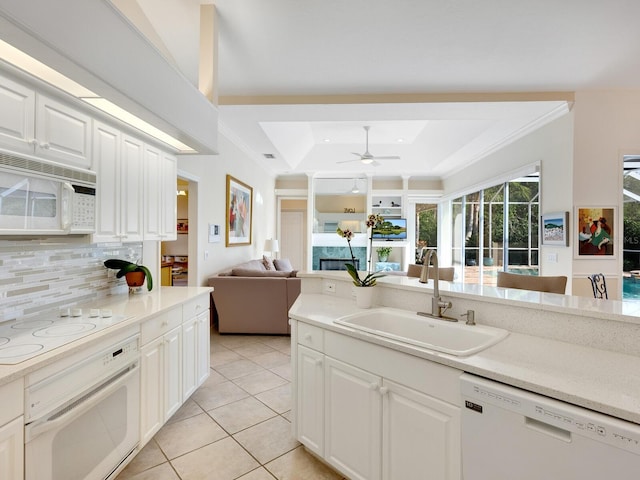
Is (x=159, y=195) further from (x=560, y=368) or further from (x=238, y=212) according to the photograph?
(x=560, y=368)

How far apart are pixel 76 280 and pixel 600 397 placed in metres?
2.77

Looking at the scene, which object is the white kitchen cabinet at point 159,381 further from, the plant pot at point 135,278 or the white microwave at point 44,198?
the white microwave at point 44,198

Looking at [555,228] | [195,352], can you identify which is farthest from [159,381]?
[555,228]

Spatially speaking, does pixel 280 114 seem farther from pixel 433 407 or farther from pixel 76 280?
pixel 433 407

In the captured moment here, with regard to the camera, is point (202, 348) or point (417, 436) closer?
point (417, 436)

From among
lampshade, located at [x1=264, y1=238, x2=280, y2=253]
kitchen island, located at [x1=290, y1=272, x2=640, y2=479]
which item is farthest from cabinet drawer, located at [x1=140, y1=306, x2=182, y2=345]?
lampshade, located at [x1=264, y1=238, x2=280, y2=253]

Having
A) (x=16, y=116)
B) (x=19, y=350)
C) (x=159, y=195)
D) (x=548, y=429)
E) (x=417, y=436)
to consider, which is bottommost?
(x=417, y=436)

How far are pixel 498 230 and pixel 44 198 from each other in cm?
588

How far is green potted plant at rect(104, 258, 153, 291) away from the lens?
8.00ft

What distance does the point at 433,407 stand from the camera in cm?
130

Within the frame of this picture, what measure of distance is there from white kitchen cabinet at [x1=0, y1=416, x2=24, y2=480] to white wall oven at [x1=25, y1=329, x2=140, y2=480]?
0.02m

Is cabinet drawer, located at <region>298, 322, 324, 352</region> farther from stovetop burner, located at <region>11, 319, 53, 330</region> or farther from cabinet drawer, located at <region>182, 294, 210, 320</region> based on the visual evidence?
stovetop burner, located at <region>11, 319, 53, 330</region>

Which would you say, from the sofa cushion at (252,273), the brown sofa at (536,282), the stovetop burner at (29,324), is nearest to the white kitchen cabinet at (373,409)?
the stovetop burner at (29,324)

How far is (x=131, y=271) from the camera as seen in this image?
248 centimetres
